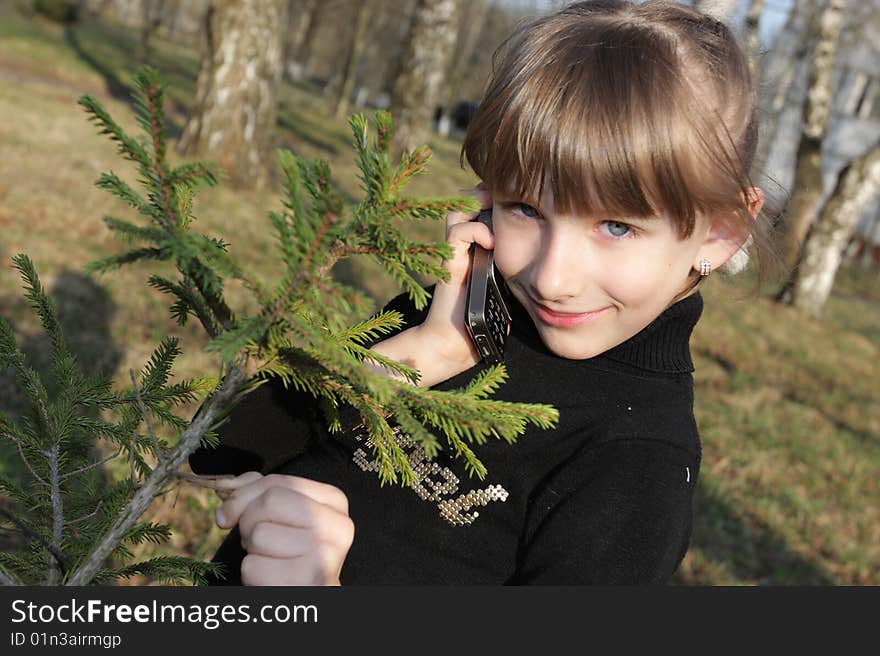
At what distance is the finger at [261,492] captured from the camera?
1.35m

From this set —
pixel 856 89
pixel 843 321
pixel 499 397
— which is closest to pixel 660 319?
pixel 499 397

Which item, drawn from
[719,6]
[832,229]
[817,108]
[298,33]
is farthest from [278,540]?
[298,33]

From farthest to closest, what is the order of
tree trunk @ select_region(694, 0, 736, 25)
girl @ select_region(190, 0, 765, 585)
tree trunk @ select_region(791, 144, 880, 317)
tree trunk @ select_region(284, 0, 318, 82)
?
tree trunk @ select_region(284, 0, 318, 82)
tree trunk @ select_region(791, 144, 880, 317)
tree trunk @ select_region(694, 0, 736, 25)
girl @ select_region(190, 0, 765, 585)

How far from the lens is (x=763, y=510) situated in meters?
5.40

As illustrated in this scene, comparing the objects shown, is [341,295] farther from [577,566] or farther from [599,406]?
[599,406]

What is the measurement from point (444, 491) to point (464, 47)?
4809 centimetres

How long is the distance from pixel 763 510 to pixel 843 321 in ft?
32.3

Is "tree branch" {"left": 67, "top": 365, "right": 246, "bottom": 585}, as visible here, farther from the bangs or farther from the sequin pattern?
the bangs

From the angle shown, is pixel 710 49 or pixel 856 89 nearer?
pixel 710 49

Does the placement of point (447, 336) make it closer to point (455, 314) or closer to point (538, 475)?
point (455, 314)

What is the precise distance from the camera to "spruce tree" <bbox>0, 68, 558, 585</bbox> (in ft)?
3.13

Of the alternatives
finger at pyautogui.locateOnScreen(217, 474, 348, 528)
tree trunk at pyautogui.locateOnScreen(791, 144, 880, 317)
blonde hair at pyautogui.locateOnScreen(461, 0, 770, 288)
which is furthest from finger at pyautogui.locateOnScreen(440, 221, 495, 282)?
tree trunk at pyautogui.locateOnScreen(791, 144, 880, 317)

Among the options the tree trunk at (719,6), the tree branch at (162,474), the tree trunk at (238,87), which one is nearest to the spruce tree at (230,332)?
the tree branch at (162,474)

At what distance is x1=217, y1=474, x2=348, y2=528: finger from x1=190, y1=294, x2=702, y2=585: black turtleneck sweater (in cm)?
31
